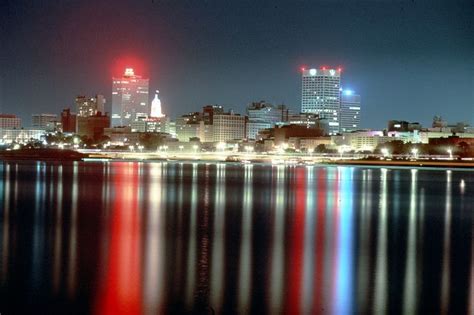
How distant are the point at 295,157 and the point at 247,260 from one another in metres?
65.8

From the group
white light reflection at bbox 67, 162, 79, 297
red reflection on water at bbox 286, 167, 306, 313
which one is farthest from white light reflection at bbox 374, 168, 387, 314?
white light reflection at bbox 67, 162, 79, 297

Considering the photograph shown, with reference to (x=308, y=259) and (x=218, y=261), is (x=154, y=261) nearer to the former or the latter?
(x=218, y=261)

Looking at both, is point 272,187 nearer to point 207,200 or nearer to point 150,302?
point 207,200

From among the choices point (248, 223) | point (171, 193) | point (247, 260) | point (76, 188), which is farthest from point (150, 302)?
point (76, 188)

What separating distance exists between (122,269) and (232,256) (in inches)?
84.6

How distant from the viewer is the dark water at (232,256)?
902 centimetres

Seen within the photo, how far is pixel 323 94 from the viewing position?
522 ft

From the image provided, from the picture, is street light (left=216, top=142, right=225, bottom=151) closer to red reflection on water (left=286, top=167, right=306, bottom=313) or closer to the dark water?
the dark water

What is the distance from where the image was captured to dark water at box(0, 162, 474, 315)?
9.02 metres

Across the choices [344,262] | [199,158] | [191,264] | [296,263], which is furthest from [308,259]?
[199,158]

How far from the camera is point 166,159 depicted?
79.5 meters

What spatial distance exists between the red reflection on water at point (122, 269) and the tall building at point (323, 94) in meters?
137

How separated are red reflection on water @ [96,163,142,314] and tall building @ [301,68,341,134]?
137 m

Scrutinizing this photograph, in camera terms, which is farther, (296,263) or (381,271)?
(296,263)
